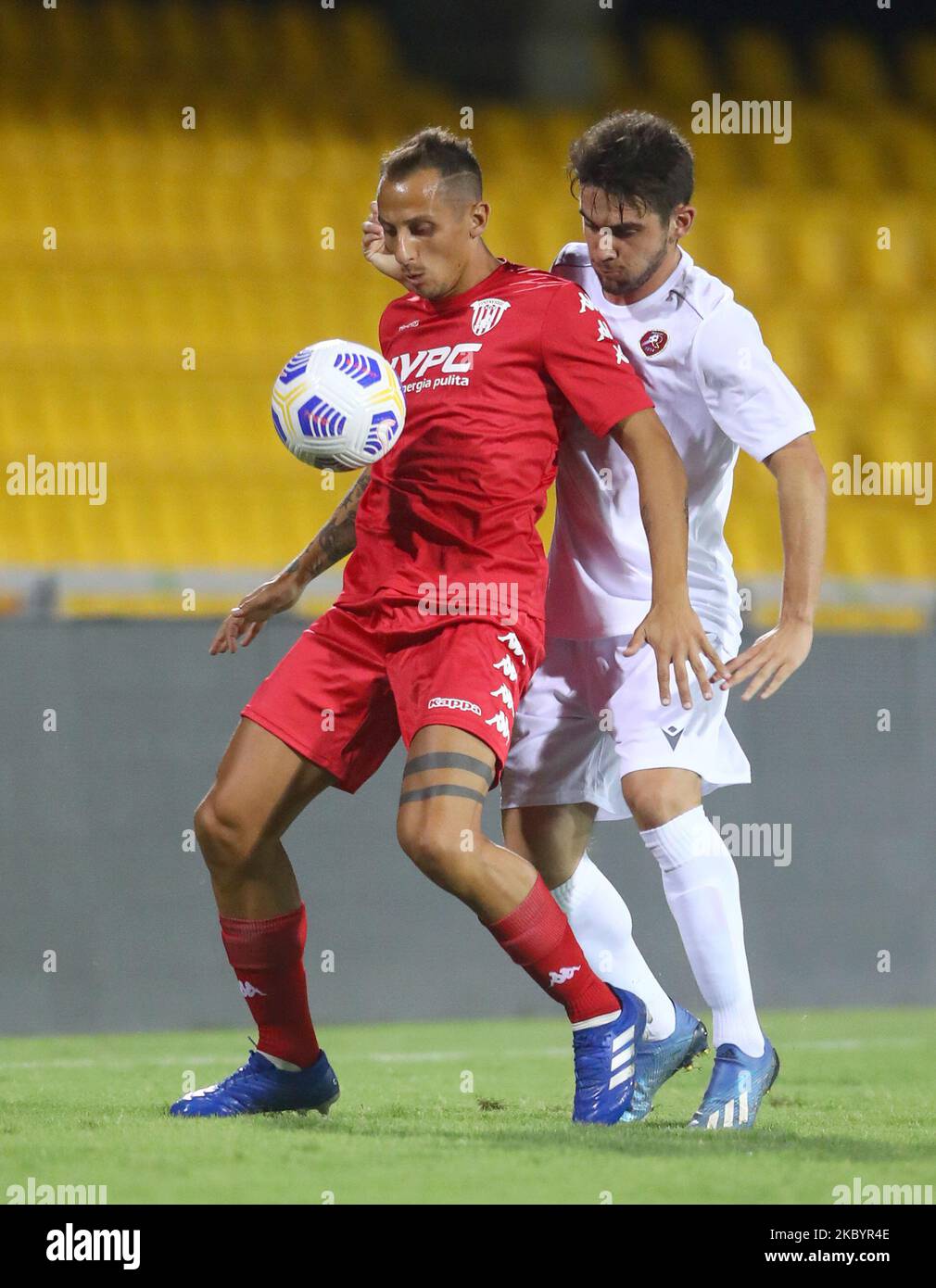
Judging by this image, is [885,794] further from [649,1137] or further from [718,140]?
[718,140]

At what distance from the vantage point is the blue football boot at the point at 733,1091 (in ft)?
11.6

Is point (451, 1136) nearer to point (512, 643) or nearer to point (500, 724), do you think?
point (500, 724)

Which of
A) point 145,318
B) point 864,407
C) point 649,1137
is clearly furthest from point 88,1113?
point 864,407

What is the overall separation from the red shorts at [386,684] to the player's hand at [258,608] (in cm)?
27

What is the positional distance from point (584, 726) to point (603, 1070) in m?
0.75

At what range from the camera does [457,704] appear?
3436 millimetres

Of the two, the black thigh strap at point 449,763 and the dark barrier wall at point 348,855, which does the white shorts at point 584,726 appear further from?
the dark barrier wall at point 348,855

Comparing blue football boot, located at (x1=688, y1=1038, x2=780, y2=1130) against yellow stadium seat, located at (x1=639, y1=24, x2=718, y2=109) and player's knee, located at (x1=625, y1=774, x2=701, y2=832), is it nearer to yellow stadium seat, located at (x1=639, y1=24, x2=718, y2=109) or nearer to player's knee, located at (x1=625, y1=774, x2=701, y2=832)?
player's knee, located at (x1=625, y1=774, x2=701, y2=832)

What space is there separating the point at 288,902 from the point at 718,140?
7244 mm

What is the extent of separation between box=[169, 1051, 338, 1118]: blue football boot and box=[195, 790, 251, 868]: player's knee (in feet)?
1.38

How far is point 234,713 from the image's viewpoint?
610 centimetres

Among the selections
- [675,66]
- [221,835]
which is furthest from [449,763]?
[675,66]

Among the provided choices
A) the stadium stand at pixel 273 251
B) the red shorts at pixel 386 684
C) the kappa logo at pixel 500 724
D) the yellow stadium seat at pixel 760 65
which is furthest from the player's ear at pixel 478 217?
the yellow stadium seat at pixel 760 65

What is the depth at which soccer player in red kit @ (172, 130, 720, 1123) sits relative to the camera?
11.5ft
